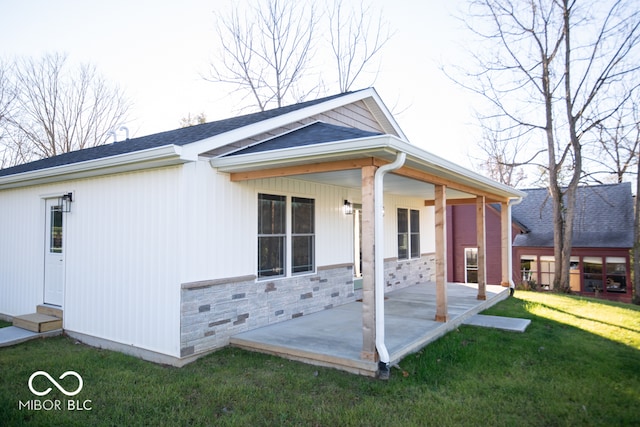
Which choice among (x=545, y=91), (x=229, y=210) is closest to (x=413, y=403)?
(x=229, y=210)

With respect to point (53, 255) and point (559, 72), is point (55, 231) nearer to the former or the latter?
point (53, 255)

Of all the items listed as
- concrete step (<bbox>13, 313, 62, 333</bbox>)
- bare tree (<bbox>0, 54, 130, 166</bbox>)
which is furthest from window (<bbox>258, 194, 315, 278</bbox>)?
bare tree (<bbox>0, 54, 130, 166</bbox>)

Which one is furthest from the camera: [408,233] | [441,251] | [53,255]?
[408,233]

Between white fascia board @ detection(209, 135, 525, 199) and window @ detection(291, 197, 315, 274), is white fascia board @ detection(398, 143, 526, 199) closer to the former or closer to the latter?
white fascia board @ detection(209, 135, 525, 199)

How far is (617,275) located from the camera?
16.4m

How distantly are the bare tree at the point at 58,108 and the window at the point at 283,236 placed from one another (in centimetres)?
1913

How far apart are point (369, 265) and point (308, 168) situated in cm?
140

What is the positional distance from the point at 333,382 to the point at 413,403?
0.88 m

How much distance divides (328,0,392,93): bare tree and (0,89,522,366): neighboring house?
1107 centimetres

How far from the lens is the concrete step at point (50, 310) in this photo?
266 inches

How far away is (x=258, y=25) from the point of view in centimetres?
1834

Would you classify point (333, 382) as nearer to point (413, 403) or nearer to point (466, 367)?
point (413, 403)

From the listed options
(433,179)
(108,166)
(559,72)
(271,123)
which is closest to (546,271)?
(559,72)

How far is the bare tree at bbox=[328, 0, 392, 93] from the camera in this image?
17.9 metres
